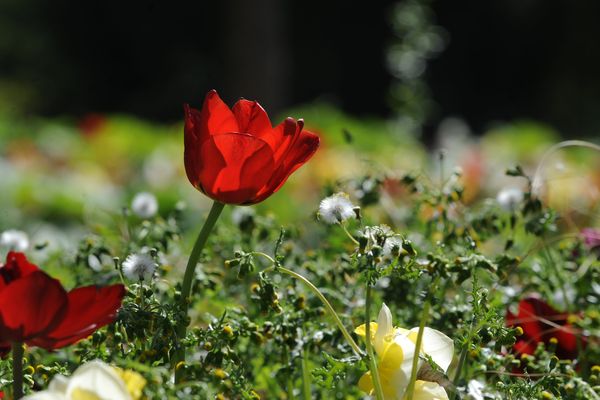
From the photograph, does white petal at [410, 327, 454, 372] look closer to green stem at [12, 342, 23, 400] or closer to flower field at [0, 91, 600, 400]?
flower field at [0, 91, 600, 400]

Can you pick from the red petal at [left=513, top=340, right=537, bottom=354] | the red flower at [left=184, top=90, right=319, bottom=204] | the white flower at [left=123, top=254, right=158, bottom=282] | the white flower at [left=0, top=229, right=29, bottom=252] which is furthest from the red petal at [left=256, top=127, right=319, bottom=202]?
the white flower at [left=0, top=229, right=29, bottom=252]

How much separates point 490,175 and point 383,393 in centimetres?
380

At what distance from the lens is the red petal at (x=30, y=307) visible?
788mm

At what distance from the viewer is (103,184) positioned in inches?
194

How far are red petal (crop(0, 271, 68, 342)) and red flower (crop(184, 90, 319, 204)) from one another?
0.59 ft

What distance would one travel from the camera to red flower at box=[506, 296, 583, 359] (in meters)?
1.10

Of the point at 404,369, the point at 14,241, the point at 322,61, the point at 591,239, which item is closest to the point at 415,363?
the point at 404,369

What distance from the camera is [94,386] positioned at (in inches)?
27.4

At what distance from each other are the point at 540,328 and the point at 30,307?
0.59 m

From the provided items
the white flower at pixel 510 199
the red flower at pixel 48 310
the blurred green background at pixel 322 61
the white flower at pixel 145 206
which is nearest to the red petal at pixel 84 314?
the red flower at pixel 48 310

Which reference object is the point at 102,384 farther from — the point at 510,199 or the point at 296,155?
the point at 510,199

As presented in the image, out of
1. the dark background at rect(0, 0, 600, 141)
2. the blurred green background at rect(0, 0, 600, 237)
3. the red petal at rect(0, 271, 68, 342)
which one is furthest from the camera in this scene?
the dark background at rect(0, 0, 600, 141)

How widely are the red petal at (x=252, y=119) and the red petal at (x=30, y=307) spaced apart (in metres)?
0.25

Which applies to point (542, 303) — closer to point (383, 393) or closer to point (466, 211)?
→ point (466, 211)
